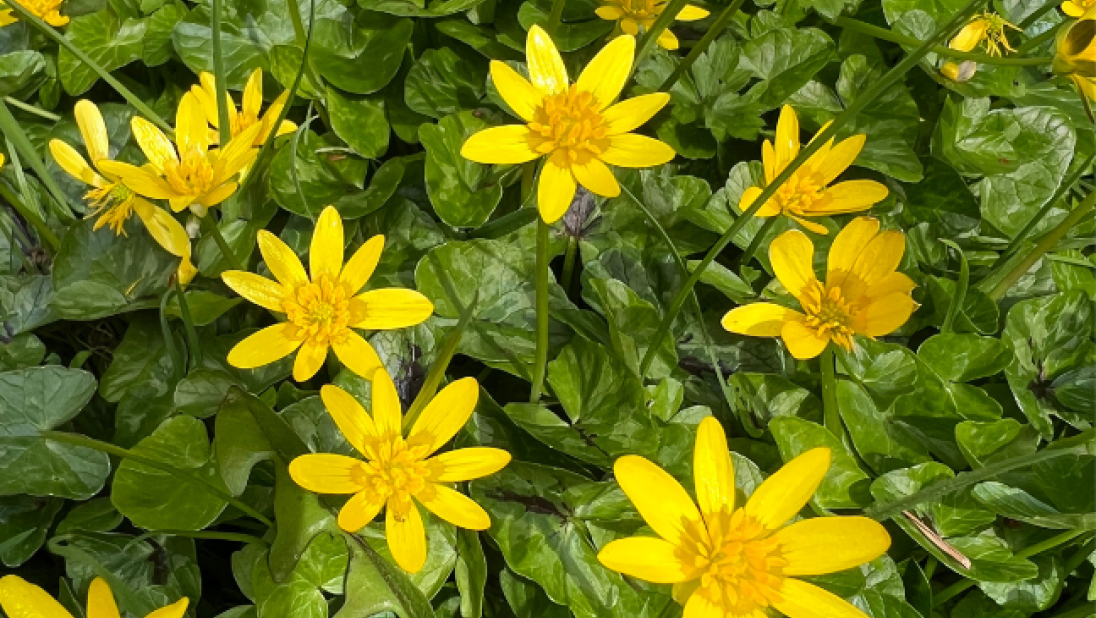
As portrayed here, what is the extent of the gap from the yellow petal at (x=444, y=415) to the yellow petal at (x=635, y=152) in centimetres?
28

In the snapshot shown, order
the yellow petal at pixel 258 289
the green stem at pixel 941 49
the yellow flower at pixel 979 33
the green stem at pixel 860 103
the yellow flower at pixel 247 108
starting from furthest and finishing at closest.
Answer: the yellow flower at pixel 979 33 → the yellow flower at pixel 247 108 → the green stem at pixel 941 49 → the yellow petal at pixel 258 289 → the green stem at pixel 860 103

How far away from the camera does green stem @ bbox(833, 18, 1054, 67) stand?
965mm

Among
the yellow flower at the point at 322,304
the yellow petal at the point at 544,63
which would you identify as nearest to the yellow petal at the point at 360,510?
the yellow flower at the point at 322,304

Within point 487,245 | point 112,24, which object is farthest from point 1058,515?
point 112,24

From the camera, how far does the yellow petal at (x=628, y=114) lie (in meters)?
0.85

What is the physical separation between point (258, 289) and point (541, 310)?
324mm

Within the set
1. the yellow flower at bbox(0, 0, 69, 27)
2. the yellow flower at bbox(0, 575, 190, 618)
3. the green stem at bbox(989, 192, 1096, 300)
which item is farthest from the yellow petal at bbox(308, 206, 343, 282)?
the green stem at bbox(989, 192, 1096, 300)

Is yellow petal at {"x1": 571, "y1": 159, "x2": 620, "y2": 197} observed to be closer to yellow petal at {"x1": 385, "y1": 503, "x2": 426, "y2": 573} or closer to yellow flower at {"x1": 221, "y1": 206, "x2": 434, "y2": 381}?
yellow flower at {"x1": 221, "y1": 206, "x2": 434, "y2": 381}

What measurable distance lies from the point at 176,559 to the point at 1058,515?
100 cm

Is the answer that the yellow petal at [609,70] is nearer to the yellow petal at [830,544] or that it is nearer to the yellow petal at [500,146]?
the yellow petal at [500,146]

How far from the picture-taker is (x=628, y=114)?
0.87m

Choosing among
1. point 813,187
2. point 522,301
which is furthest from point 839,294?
point 522,301

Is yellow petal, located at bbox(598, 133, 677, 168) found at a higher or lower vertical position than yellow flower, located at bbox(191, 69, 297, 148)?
higher

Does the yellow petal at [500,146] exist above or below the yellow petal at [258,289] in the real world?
above
